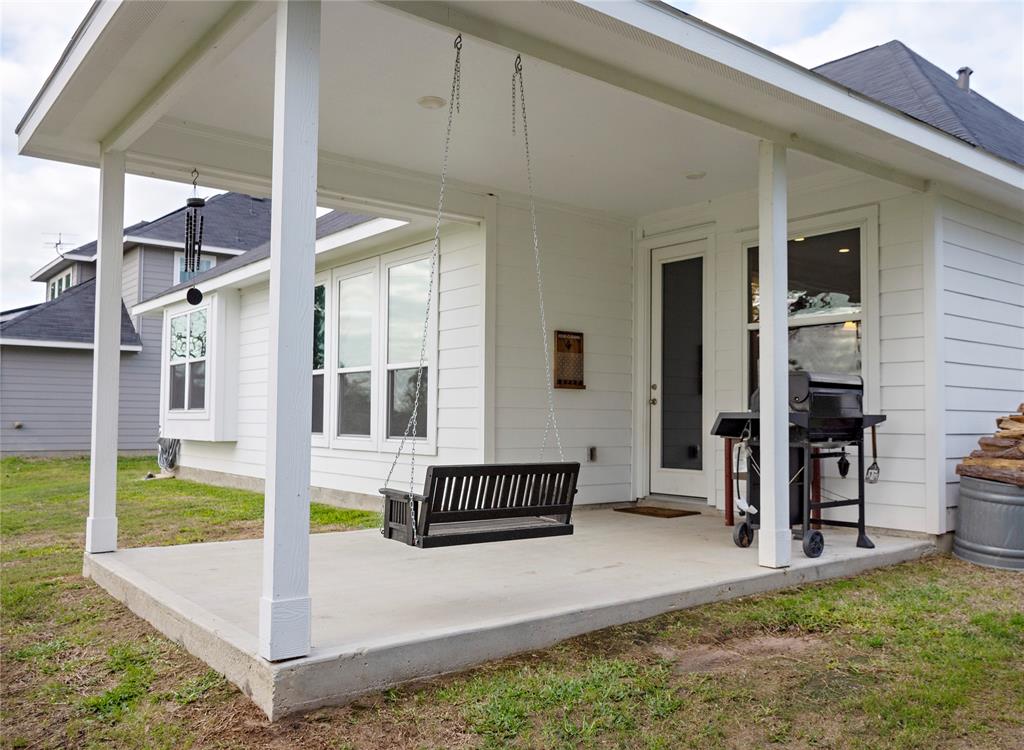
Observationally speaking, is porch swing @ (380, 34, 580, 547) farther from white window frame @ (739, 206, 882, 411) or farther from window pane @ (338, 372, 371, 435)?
window pane @ (338, 372, 371, 435)

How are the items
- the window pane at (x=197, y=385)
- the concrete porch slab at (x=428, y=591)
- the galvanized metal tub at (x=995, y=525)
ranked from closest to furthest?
the concrete porch slab at (x=428, y=591), the galvanized metal tub at (x=995, y=525), the window pane at (x=197, y=385)

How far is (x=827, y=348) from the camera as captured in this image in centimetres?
571

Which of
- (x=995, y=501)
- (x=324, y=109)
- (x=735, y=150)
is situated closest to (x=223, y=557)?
(x=324, y=109)

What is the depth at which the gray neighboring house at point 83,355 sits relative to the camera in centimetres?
1497

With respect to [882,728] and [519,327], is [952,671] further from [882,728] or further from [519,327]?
[519,327]

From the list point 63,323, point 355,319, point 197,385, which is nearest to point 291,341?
point 355,319

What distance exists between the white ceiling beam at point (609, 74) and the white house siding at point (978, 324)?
38.6 inches

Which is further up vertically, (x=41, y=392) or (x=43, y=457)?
(x=41, y=392)

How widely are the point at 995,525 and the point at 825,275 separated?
78.1 inches

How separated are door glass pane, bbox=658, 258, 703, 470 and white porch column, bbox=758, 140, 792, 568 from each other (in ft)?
7.13

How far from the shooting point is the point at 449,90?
14.3ft

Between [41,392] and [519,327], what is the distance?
1261 cm

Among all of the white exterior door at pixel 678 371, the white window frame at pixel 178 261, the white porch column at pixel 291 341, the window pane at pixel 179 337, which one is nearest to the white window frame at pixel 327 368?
the white exterior door at pixel 678 371

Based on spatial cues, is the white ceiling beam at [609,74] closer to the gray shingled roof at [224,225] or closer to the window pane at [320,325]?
the window pane at [320,325]
